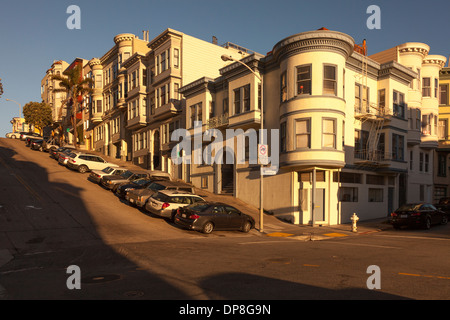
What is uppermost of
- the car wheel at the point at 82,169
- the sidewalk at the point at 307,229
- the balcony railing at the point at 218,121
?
the balcony railing at the point at 218,121

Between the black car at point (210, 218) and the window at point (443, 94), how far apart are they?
30952 millimetres

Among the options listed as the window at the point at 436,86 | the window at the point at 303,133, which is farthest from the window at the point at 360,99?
the window at the point at 436,86

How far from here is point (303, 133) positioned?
912 inches

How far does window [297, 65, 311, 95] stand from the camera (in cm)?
2328

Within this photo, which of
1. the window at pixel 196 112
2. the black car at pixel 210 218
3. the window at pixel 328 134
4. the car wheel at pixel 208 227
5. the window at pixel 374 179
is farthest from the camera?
the window at pixel 196 112

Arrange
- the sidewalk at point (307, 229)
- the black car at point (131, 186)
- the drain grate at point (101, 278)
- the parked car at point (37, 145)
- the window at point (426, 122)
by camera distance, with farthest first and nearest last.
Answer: the parked car at point (37, 145) → the window at point (426, 122) → the black car at point (131, 186) → the sidewalk at point (307, 229) → the drain grate at point (101, 278)

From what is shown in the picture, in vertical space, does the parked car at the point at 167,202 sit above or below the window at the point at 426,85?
below

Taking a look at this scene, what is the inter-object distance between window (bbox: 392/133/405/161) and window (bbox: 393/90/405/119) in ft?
5.74

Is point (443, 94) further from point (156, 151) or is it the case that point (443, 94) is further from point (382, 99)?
point (156, 151)

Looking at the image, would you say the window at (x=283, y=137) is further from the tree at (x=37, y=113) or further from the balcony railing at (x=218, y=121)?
the tree at (x=37, y=113)

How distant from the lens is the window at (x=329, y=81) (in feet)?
76.2

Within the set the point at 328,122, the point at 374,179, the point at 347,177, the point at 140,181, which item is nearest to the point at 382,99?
the point at 374,179

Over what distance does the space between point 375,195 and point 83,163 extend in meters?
25.0
